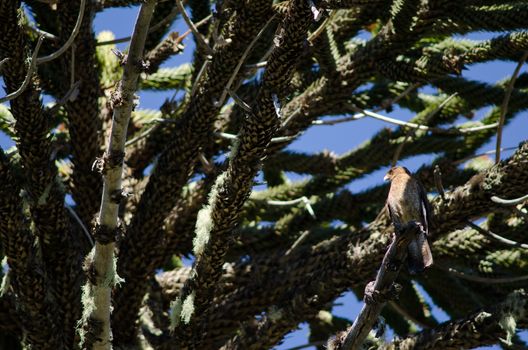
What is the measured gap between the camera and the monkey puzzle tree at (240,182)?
3922 millimetres

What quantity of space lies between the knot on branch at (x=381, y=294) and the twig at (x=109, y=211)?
1100 mm

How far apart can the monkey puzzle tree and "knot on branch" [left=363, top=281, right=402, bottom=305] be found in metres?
0.01

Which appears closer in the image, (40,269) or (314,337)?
(40,269)

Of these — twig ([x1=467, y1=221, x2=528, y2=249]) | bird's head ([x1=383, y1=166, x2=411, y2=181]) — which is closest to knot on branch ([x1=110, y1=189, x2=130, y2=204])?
bird's head ([x1=383, y1=166, x2=411, y2=181])

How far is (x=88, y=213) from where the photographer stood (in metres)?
5.12

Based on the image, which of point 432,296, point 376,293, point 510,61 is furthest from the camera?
point 432,296

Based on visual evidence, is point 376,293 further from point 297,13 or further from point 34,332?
point 34,332

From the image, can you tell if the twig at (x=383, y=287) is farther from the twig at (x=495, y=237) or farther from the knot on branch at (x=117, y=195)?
the twig at (x=495, y=237)

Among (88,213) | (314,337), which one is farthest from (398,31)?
(314,337)

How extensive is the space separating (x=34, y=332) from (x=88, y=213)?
93 centimetres

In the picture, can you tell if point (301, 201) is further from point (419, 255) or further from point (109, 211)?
point (419, 255)

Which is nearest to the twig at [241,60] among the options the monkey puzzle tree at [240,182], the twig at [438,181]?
the monkey puzzle tree at [240,182]

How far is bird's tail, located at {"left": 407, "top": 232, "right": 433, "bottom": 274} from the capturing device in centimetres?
341

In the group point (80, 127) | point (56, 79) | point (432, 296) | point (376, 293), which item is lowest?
point (376, 293)
